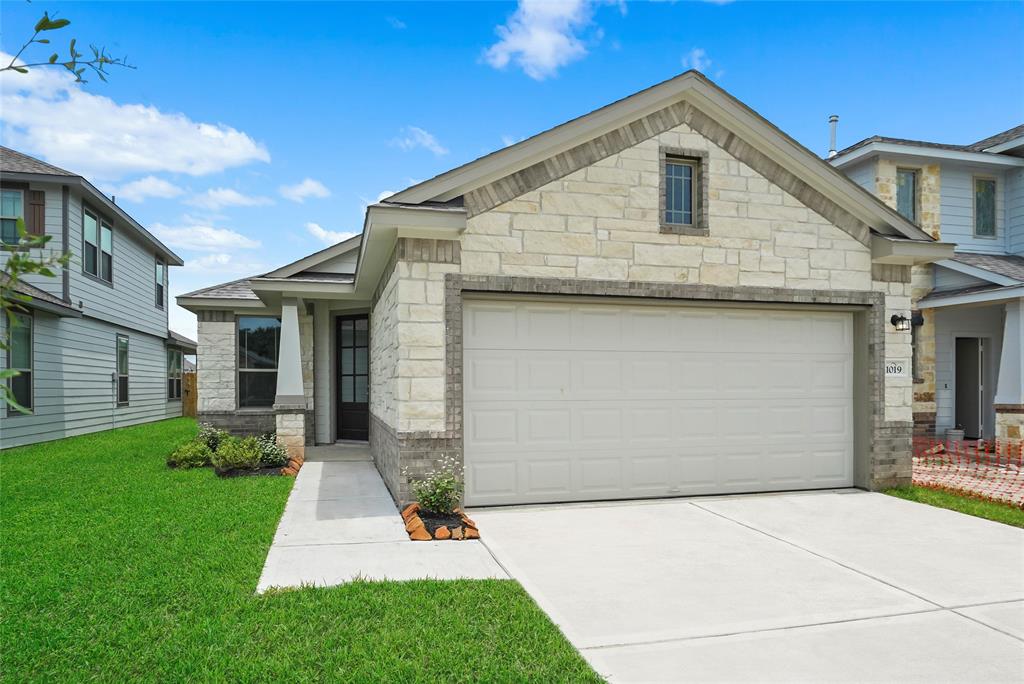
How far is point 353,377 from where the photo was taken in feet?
47.1

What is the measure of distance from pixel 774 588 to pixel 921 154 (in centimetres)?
1341

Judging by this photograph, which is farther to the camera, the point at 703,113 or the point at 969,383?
the point at 969,383

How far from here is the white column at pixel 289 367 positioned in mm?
11773

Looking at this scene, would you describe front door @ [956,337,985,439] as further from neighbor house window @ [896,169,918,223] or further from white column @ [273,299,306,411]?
white column @ [273,299,306,411]

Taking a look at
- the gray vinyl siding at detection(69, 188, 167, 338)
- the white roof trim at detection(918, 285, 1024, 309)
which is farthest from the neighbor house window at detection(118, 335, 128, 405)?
the white roof trim at detection(918, 285, 1024, 309)

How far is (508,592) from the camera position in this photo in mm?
4832

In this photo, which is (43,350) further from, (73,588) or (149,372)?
(73,588)

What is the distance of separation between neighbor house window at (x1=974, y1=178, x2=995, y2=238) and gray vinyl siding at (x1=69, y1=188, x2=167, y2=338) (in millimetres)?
20848

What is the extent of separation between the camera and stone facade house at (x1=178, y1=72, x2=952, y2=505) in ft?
24.6

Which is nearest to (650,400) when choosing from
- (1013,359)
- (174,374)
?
(1013,359)

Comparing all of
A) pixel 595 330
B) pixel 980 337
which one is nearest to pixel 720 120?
pixel 595 330

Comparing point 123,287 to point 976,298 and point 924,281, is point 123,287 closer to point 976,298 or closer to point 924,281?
point 924,281

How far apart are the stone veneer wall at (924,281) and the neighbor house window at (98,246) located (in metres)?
19.2

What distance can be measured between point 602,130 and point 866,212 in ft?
12.6
